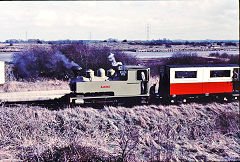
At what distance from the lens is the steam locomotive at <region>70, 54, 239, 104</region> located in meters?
13.9


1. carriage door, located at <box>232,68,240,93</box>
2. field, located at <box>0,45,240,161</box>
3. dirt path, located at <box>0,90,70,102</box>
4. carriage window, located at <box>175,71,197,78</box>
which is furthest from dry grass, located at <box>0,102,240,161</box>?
dirt path, located at <box>0,90,70,102</box>

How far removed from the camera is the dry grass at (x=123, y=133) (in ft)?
28.7

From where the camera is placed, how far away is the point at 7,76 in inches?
952

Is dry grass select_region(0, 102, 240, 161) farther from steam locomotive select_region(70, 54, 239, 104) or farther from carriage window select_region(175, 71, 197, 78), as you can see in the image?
carriage window select_region(175, 71, 197, 78)

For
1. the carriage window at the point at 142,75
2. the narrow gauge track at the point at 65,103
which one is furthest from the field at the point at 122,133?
the carriage window at the point at 142,75

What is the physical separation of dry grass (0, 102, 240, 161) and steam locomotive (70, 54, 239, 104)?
0.81 metres

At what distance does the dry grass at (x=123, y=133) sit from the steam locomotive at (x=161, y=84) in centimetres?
81

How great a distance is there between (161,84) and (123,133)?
6.00m

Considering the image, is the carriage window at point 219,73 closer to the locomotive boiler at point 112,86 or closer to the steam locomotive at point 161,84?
the steam locomotive at point 161,84

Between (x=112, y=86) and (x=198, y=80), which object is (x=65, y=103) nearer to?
(x=112, y=86)

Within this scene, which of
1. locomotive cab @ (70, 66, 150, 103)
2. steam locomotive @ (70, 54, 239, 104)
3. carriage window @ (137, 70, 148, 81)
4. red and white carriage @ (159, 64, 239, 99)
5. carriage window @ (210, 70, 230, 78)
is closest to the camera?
locomotive cab @ (70, 66, 150, 103)

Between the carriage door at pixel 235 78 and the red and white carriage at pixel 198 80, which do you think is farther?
the carriage door at pixel 235 78

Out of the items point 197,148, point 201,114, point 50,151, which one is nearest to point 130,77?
point 201,114

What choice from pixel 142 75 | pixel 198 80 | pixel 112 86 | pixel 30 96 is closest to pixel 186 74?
pixel 198 80
